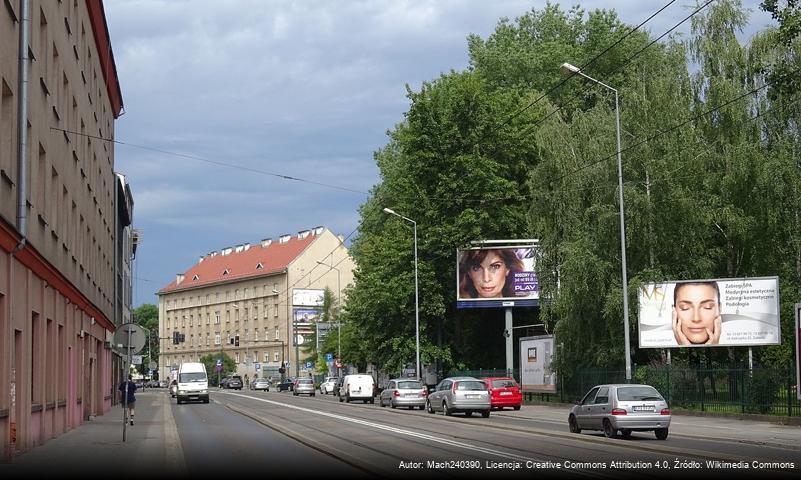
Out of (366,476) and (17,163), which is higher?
(17,163)

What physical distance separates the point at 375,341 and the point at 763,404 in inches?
1174

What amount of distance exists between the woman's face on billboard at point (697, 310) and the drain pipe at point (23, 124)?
26123 millimetres

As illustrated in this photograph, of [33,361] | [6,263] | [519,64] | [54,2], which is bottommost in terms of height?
[33,361]

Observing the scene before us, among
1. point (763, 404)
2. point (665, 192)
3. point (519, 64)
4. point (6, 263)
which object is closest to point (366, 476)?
point (6, 263)

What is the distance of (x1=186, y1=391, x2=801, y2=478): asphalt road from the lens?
15.6m

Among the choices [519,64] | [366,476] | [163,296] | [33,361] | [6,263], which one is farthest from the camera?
[163,296]

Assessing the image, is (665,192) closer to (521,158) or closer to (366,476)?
(521,158)

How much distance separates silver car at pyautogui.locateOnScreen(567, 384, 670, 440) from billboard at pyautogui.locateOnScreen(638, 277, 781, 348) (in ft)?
45.2

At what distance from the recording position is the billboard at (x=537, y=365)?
47.8 metres

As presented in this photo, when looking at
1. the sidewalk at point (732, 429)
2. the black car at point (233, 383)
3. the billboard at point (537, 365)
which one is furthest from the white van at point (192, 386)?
the black car at point (233, 383)

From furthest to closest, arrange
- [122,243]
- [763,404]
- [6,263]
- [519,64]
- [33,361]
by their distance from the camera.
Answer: [122,243], [519,64], [763,404], [33,361], [6,263]

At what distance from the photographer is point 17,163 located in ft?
64.8

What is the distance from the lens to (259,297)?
133 m

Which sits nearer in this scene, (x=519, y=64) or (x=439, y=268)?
→ (x=439, y=268)
